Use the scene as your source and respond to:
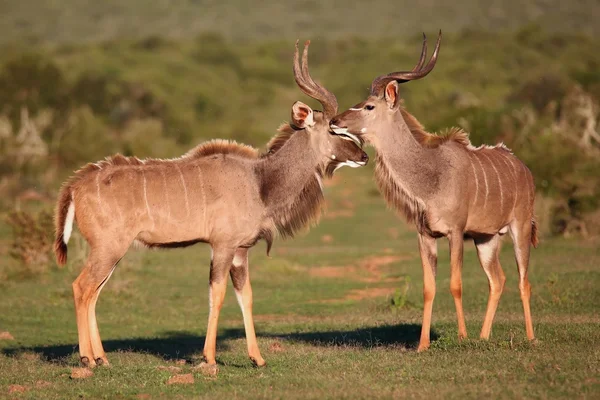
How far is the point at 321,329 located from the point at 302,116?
118 inches

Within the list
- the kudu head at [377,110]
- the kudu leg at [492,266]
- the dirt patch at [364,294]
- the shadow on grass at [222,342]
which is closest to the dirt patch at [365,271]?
the dirt patch at [364,294]

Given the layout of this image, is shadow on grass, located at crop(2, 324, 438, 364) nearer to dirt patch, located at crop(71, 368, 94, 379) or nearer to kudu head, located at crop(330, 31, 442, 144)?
dirt patch, located at crop(71, 368, 94, 379)

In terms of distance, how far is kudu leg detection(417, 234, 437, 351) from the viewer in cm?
890

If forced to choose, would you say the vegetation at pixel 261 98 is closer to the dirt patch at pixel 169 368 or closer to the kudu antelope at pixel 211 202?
the kudu antelope at pixel 211 202

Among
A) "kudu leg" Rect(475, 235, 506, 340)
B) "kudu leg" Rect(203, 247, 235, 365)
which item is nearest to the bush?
"kudu leg" Rect(203, 247, 235, 365)

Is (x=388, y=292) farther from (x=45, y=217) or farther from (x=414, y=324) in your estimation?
(x=45, y=217)

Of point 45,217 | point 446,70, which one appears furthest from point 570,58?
point 45,217

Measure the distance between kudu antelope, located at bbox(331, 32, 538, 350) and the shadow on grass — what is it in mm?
923

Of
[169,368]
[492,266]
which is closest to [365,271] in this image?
[492,266]

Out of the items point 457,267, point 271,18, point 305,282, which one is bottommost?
point 305,282

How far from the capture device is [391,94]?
30.2ft

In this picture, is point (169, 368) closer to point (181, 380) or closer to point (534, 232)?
point (181, 380)

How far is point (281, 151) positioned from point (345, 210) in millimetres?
16024

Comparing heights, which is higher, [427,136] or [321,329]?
[427,136]
